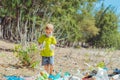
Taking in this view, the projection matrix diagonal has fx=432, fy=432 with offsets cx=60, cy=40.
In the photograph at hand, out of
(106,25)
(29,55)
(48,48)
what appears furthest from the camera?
(106,25)

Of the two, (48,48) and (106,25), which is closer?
(48,48)

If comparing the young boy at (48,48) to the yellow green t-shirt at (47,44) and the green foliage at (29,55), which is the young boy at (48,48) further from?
the green foliage at (29,55)

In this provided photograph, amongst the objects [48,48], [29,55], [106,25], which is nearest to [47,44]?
[48,48]

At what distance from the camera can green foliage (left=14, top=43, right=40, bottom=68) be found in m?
11.6

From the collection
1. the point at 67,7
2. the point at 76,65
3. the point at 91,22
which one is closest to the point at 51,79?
the point at 76,65

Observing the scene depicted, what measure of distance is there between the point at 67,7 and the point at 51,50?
2685cm

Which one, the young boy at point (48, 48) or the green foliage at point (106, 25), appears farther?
the green foliage at point (106, 25)

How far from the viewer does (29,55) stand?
1171 centimetres

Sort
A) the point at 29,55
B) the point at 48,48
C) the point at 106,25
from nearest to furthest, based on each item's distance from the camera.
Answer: the point at 48,48 → the point at 29,55 → the point at 106,25

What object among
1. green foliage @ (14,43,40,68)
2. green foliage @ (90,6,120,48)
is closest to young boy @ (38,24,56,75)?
green foliage @ (14,43,40,68)

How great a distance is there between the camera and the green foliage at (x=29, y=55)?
458 inches

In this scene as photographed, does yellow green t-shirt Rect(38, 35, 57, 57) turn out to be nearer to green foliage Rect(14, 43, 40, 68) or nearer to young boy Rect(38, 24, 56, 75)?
young boy Rect(38, 24, 56, 75)

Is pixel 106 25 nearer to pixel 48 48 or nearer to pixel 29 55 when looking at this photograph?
pixel 29 55

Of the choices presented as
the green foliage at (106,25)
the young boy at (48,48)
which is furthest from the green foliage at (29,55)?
the green foliage at (106,25)
